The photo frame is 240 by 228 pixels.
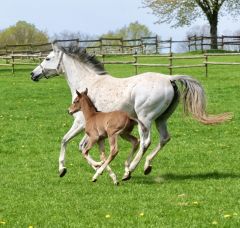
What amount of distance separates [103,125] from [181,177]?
169 cm

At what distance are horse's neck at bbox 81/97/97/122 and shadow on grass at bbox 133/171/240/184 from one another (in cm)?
133

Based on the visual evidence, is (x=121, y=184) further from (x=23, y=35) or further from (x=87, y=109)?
(x=23, y=35)

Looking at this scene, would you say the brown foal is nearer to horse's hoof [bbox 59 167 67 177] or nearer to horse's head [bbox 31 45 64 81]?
horse's hoof [bbox 59 167 67 177]

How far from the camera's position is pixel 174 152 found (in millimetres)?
13664

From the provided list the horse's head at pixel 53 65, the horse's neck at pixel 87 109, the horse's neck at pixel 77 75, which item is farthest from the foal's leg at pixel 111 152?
the horse's head at pixel 53 65

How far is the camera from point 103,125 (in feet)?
34.2

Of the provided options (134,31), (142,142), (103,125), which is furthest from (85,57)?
(134,31)

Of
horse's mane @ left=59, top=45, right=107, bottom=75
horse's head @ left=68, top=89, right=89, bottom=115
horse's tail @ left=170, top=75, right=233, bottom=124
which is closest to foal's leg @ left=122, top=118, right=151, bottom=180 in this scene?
horse's tail @ left=170, top=75, right=233, bottom=124

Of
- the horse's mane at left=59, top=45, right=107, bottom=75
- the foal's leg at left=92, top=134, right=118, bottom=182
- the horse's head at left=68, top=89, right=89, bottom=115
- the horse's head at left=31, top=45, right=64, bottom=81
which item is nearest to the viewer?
the foal's leg at left=92, top=134, right=118, bottom=182

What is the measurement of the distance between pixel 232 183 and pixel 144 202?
6.21 ft

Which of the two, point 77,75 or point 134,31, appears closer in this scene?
point 77,75

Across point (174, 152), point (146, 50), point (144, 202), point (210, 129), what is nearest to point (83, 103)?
point (144, 202)

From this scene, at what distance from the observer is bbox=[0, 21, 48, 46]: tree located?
10586 centimetres

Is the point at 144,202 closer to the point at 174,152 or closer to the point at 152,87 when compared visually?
the point at 152,87
